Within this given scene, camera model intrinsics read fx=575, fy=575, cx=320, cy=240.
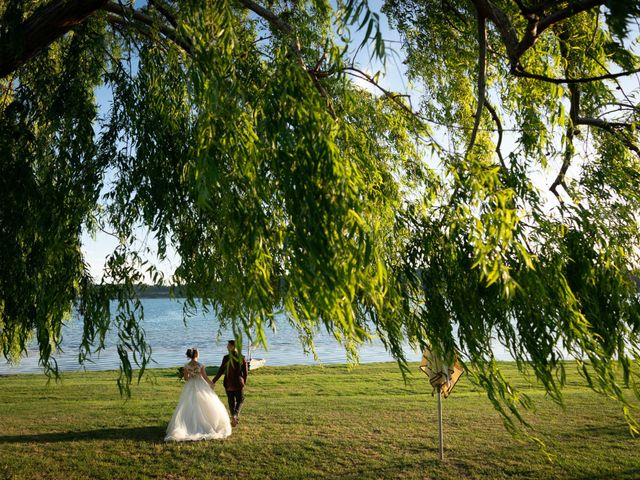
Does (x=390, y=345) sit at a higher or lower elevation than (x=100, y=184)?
lower

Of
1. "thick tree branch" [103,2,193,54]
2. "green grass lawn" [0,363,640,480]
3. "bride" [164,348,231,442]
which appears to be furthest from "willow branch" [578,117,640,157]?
"bride" [164,348,231,442]

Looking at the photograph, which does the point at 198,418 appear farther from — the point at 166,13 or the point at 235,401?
the point at 166,13

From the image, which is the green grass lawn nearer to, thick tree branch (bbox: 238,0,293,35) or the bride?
the bride

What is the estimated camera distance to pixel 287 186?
10.8ft

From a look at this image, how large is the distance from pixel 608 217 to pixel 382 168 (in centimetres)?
221

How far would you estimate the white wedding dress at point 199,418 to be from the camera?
396 inches

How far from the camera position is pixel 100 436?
10.4 meters

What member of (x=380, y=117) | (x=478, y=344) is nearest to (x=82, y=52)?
(x=380, y=117)

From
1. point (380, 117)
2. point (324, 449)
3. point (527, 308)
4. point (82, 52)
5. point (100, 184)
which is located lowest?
point (324, 449)

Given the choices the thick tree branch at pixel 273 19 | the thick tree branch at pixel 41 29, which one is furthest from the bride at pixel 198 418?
the thick tree branch at pixel 273 19

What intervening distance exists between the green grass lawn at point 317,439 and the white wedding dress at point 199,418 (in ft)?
0.98

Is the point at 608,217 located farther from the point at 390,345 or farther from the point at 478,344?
the point at 390,345

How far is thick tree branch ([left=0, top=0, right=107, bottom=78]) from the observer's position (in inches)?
169

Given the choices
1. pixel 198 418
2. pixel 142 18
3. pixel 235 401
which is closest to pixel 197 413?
pixel 198 418
